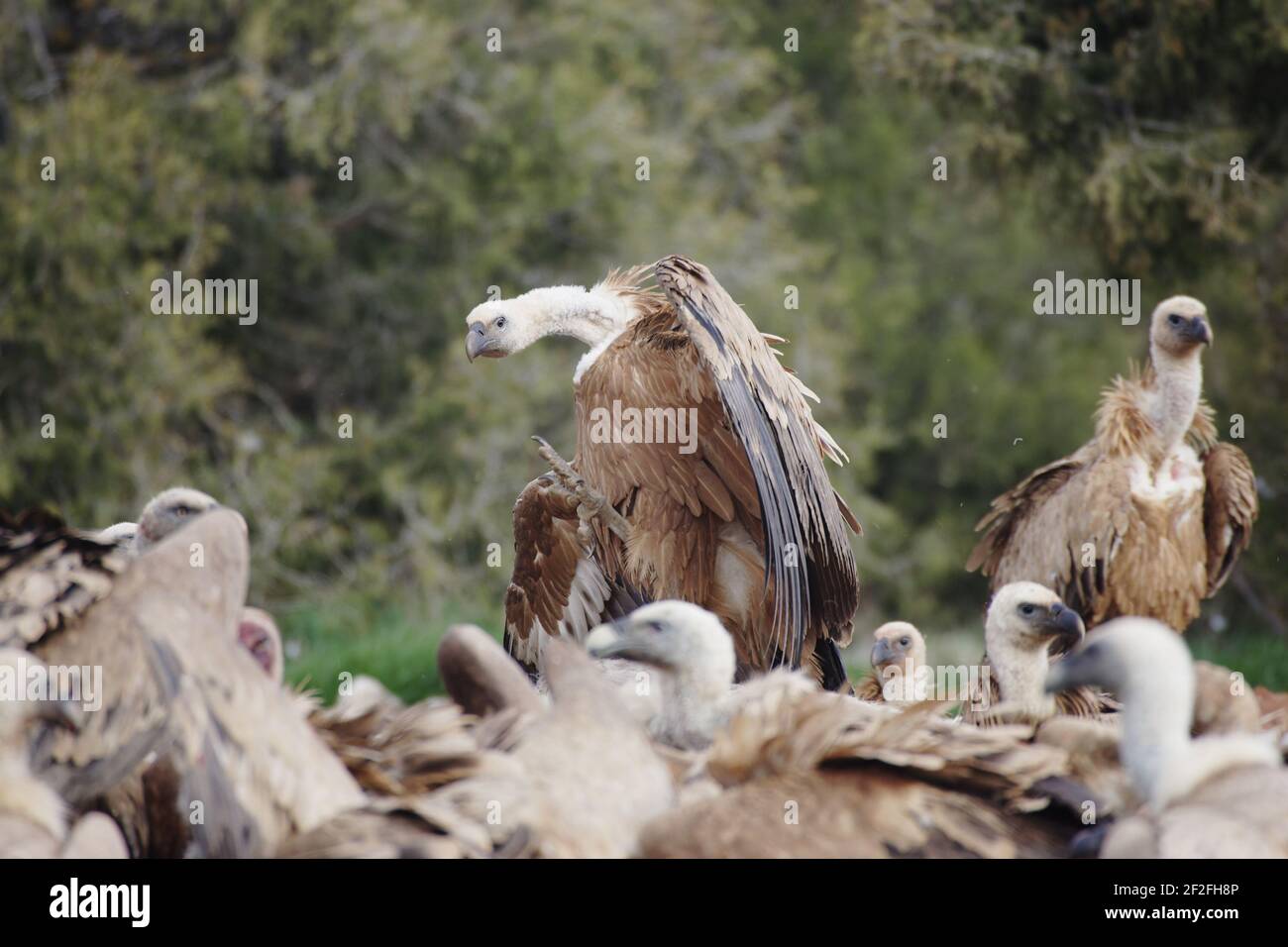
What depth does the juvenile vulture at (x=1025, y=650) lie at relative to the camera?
466 cm

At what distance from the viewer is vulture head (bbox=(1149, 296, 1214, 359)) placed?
22.3 ft

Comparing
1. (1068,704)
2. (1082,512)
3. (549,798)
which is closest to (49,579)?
(549,798)

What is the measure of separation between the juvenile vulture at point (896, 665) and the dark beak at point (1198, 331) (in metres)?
2.02

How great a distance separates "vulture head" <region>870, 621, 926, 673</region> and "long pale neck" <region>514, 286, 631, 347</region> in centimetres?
140

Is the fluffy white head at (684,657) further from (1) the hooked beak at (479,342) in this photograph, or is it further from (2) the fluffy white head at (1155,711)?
(1) the hooked beak at (479,342)

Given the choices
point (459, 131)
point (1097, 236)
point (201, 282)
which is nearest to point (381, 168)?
point (459, 131)

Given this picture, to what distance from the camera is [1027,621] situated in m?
4.74

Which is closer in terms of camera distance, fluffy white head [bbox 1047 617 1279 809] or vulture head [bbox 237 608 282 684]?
fluffy white head [bbox 1047 617 1279 809]

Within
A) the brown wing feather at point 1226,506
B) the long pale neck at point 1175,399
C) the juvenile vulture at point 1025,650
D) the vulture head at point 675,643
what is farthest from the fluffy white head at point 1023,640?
the brown wing feather at point 1226,506

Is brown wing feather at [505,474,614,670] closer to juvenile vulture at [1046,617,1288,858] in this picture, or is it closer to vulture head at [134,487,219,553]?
vulture head at [134,487,219,553]
